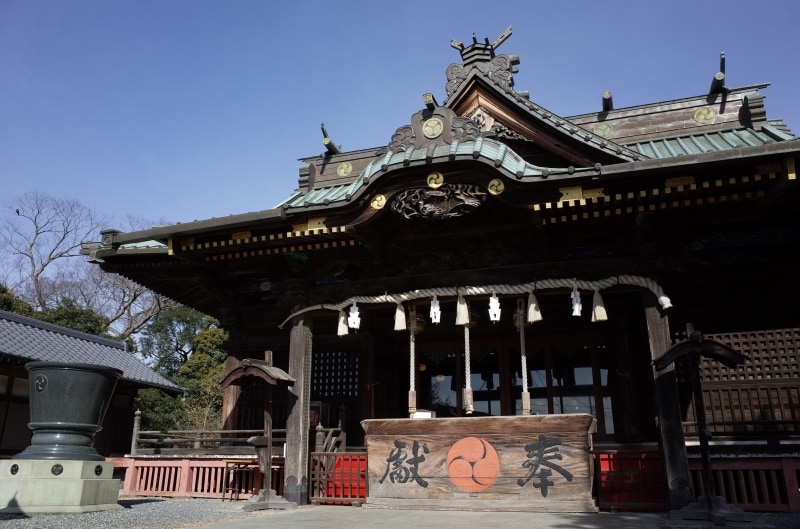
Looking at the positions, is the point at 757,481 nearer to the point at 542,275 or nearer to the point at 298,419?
the point at 542,275

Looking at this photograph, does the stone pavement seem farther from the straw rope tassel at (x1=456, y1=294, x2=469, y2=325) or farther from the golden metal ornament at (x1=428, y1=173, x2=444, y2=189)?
the golden metal ornament at (x1=428, y1=173, x2=444, y2=189)

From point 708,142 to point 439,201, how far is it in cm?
542

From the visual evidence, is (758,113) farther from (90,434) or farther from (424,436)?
(90,434)

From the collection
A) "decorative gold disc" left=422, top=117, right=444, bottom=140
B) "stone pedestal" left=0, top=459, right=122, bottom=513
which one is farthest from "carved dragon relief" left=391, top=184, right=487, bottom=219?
"stone pedestal" left=0, top=459, right=122, bottom=513

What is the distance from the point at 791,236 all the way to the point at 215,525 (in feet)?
30.6

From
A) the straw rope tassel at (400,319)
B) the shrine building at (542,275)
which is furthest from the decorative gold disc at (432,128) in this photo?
the straw rope tassel at (400,319)

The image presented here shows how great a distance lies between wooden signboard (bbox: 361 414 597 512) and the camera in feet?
25.4

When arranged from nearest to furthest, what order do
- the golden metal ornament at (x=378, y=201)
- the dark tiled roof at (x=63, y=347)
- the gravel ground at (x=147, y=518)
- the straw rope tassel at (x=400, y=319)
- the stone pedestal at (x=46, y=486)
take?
1. the gravel ground at (x=147, y=518)
2. the stone pedestal at (x=46, y=486)
3. the golden metal ornament at (x=378, y=201)
4. the straw rope tassel at (x=400, y=319)
5. the dark tiled roof at (x=63, y=347)

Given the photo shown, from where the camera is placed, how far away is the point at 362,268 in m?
10.2

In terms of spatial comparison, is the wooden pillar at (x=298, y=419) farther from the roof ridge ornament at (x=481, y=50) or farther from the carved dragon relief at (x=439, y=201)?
the roof ridge ornament at (x=481, y=50)

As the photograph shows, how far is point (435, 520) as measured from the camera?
6.83 meters

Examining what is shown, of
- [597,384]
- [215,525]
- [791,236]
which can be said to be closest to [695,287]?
[791,236]

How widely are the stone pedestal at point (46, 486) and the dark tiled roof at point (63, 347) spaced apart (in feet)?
25.1

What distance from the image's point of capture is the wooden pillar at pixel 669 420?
739 cm
